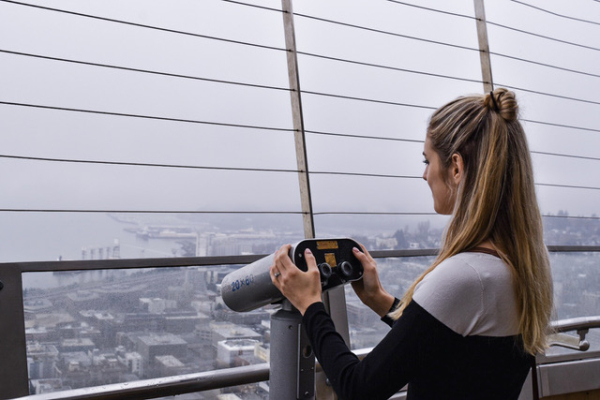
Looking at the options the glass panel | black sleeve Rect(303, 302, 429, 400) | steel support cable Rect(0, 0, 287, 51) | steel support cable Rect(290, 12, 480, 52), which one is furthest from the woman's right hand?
steel support cable Rect(290, 12, 480, 52)

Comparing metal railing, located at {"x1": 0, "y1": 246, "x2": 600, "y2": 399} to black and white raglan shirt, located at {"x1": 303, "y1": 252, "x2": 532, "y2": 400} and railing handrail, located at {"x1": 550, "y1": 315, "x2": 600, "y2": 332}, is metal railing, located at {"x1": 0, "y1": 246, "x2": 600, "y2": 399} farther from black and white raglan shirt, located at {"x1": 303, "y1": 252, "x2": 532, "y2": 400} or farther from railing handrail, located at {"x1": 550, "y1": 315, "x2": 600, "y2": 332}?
railing handrail, located at {"x1": 550, "y1": 315, "x2": 600, "y2": 332}

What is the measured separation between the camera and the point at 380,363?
1.00 meters

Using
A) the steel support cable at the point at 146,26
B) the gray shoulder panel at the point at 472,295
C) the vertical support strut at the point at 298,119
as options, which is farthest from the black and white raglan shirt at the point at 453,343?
the steel support cable at the point at 146,26

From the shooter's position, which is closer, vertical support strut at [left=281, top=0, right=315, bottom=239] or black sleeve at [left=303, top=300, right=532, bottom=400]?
black sleeve at [left=303, top=300, right=532, bottom=400]

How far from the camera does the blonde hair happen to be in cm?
105

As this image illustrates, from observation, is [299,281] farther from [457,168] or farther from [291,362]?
[457,168]

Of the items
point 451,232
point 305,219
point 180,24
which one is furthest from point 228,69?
point 451,232

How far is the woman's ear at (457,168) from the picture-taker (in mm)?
1121

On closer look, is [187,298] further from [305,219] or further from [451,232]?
[451,232]

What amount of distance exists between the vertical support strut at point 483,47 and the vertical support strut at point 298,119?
47.8 inches

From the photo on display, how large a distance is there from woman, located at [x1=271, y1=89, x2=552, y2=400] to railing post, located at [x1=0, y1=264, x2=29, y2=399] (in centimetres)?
104

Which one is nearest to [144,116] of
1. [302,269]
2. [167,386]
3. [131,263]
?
[131,263]

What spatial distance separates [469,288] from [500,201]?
0.67 ft

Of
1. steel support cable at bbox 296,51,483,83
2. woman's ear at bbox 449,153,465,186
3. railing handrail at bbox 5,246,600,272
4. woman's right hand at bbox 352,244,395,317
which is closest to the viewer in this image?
woman's ear at bbox 449,153,465,186
